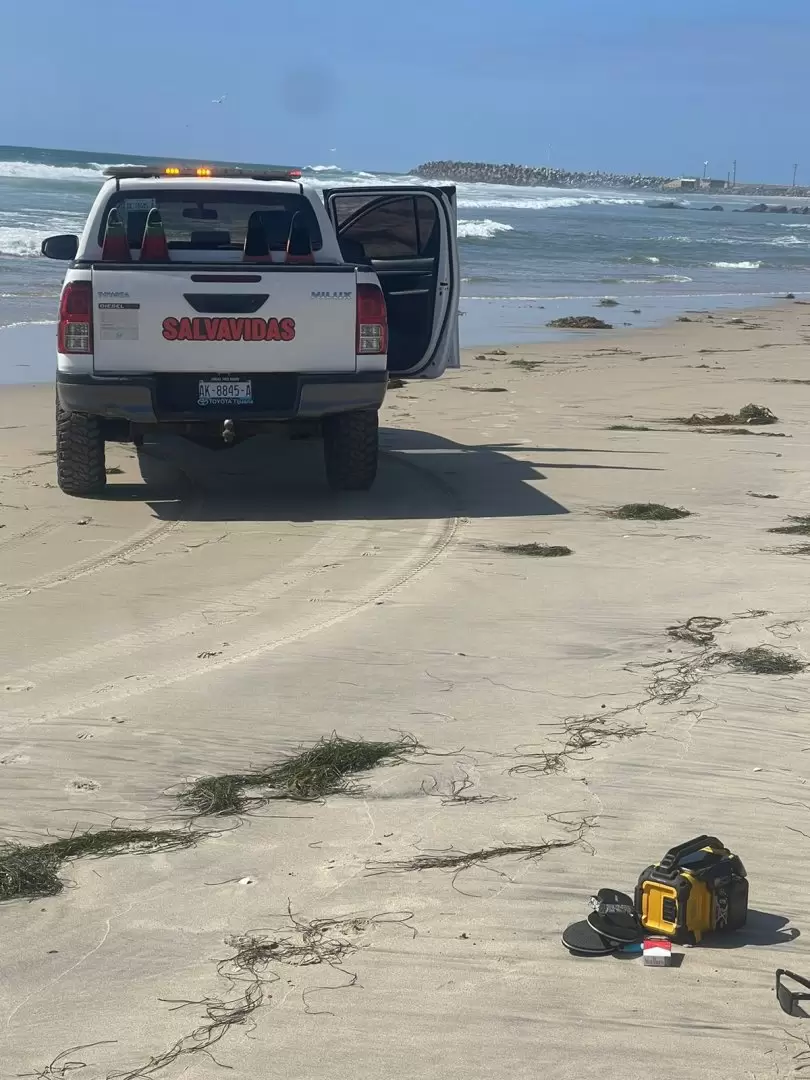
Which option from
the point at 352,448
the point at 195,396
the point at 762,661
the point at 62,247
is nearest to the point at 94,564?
the point at 195,396

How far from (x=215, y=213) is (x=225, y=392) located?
1.83 metres

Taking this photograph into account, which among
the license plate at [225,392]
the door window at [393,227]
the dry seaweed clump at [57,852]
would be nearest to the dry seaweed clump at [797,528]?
the license plate at [225,392]

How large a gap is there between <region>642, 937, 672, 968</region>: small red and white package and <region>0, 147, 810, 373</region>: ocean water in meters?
11.9

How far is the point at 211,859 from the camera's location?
3.70 meters

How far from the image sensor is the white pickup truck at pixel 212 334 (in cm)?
782

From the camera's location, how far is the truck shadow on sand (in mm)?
8250

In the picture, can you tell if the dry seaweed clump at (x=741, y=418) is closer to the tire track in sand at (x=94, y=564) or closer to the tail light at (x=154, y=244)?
the tail light at (x=154, y=244)

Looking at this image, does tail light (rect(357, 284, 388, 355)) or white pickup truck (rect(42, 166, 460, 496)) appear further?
tail light (rect(357, 284, 388, 355))

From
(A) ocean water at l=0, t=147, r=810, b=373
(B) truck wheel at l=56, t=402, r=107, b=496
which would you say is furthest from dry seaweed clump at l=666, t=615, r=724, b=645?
(A) ocean water at l=0, t=147, r=810, b=373

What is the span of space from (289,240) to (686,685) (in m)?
4.80

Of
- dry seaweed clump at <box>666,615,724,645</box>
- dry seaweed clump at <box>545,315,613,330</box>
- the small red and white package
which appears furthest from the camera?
dry seaweed clump at <box>545,315,613,330</box>

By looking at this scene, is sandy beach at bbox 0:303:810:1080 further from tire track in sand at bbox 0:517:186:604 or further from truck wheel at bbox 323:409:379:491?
truck wheel at bbox 323:409:379:491

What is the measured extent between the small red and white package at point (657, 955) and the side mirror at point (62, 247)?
6.67 meters

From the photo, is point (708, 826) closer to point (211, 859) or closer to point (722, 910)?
point (722, 910)
